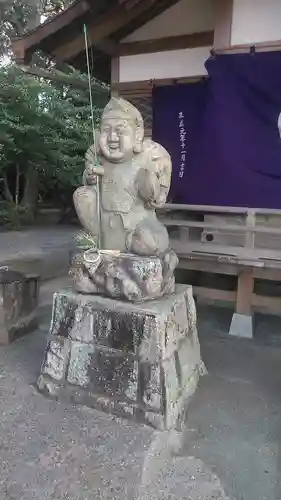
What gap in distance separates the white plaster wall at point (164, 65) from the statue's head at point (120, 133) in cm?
285

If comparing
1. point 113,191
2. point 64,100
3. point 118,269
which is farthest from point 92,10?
point 64,100

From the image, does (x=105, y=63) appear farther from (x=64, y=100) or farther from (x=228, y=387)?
(x=64, y=100)

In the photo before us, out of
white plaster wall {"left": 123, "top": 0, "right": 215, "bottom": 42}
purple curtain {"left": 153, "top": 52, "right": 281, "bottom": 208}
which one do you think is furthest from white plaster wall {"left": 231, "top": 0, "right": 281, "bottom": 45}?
white plaster wall {"left": 123, "top": 0, "right": 215, "bottom": 42}

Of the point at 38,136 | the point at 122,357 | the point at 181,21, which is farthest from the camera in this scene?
the point at 38,136

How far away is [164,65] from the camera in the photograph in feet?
18.0

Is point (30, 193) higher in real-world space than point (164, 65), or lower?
lower

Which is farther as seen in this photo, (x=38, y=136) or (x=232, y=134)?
(x=38, y=136)

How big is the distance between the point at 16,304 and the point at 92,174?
1.79 m

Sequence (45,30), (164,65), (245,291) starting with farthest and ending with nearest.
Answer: (164,65), (45,30), (245,291)

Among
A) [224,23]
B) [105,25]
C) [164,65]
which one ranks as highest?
[105,25]

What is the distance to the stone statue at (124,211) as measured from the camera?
2822 mm

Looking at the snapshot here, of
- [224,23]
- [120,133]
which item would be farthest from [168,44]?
[120,133]

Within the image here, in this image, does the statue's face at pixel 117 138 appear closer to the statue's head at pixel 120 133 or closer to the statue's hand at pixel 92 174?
the statue's head at pixel 120 133

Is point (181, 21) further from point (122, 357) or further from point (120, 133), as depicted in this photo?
point (122, 357)
